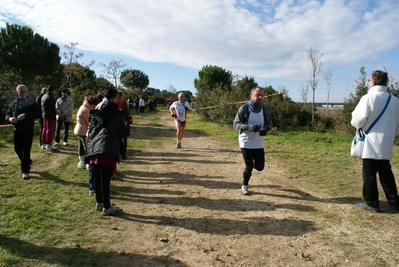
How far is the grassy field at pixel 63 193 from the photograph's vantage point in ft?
10.2

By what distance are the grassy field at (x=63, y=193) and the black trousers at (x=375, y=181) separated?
26.7 inches

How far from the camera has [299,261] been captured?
3.00 metres

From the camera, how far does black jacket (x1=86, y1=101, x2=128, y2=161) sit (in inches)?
159

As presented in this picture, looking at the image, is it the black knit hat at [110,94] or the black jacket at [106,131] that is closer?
the black jacket at [106,131]

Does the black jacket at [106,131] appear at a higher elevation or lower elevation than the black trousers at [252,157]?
higher

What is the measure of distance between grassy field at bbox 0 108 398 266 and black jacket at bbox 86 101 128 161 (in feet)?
3.12

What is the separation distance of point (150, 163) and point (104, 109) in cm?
348

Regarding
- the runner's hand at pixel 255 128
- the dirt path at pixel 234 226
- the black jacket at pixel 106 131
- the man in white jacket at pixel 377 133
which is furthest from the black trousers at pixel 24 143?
the man in white jacket at pixel 377 133

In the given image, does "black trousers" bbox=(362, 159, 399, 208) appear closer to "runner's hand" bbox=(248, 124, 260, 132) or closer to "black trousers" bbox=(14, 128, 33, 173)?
"runner's hand" bbox=(248, 124, 260, 132)

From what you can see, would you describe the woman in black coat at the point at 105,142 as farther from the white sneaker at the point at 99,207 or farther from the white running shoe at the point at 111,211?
the white sneaker at the point at 99,207

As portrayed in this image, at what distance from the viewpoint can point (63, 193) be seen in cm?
→ 492

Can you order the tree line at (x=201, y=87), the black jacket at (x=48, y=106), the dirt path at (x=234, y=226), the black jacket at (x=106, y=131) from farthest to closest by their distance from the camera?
the tree line at (x=201, y=87) → the black jacket at (x=48, y=106) → the black jacket at (x=106, y=131) → the dirt path at (x=234, y=226)

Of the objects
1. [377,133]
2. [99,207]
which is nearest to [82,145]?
[99,207]

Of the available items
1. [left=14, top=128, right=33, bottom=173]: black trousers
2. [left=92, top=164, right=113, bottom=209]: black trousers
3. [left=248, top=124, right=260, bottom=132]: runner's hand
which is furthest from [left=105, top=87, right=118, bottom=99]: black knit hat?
[left=14, top=128, right=33, bottom=173]: black trousers
